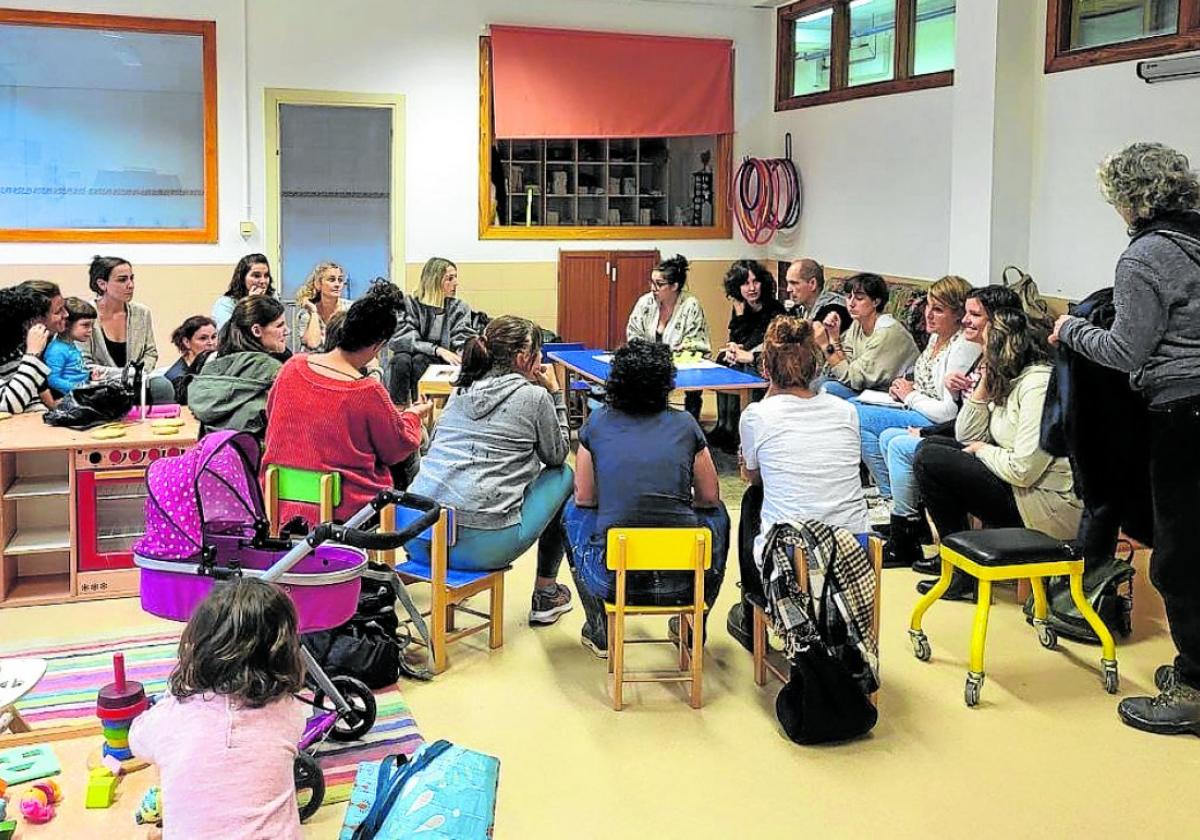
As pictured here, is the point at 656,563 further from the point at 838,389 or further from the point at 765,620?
the point at 838,389

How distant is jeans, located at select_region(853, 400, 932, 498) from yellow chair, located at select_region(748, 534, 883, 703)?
5.69ft

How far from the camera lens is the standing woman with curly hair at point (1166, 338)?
345 centimetres

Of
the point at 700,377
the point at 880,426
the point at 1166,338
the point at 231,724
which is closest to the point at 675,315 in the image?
the point at 700,377

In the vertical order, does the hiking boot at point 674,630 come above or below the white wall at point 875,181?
below

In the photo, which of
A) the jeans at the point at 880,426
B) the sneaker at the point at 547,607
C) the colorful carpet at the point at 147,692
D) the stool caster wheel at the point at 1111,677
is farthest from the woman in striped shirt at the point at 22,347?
the stool caster wheel at the point at 1111,677

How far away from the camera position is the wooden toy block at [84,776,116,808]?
99.7 inches

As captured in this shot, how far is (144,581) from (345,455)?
93cm

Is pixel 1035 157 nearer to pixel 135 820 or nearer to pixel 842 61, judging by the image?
pixel 842 61

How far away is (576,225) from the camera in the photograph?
9.53 metres

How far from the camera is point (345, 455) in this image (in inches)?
157

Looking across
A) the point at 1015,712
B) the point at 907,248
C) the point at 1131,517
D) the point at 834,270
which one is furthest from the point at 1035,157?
the point at 1015,712

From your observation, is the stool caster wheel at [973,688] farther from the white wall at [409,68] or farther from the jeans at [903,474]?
the white wall at [409,68]

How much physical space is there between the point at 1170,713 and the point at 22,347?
183 inches

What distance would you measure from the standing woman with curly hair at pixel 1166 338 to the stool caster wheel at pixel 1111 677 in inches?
12.3
